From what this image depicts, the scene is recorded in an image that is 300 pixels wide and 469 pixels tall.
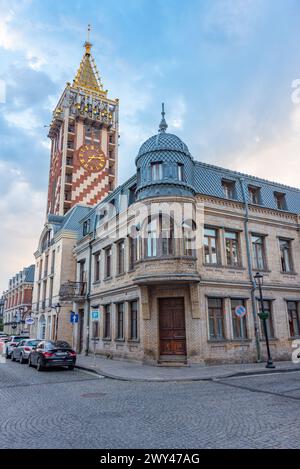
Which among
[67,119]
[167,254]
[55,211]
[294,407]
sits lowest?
[294,407]

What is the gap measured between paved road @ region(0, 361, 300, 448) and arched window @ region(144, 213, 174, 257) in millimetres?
6747

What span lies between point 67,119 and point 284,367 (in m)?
44.1

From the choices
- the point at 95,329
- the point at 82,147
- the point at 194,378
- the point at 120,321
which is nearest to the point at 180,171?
the point at 120,321

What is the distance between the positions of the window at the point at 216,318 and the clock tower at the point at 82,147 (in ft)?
102

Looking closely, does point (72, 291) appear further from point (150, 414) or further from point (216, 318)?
point (150, 414)

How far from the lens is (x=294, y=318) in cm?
2127

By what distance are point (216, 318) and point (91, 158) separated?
3628 cm

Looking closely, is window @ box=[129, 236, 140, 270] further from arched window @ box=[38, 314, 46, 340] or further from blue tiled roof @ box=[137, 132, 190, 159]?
arched window @ box=[38, 314, 46, 340]

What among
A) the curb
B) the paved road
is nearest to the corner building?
the curb

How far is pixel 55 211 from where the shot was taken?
47.5 metres

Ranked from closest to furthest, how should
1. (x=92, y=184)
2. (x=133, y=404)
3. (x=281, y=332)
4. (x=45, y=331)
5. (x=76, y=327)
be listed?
(x=133, y=404) < (x=281, y=332) < (x=76, y=327) < (x=45, y=331) < (x=92, y=184)

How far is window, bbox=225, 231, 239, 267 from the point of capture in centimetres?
1952

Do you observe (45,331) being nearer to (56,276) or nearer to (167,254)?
(56,276)

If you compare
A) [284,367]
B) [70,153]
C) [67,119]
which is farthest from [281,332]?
[67,119]
